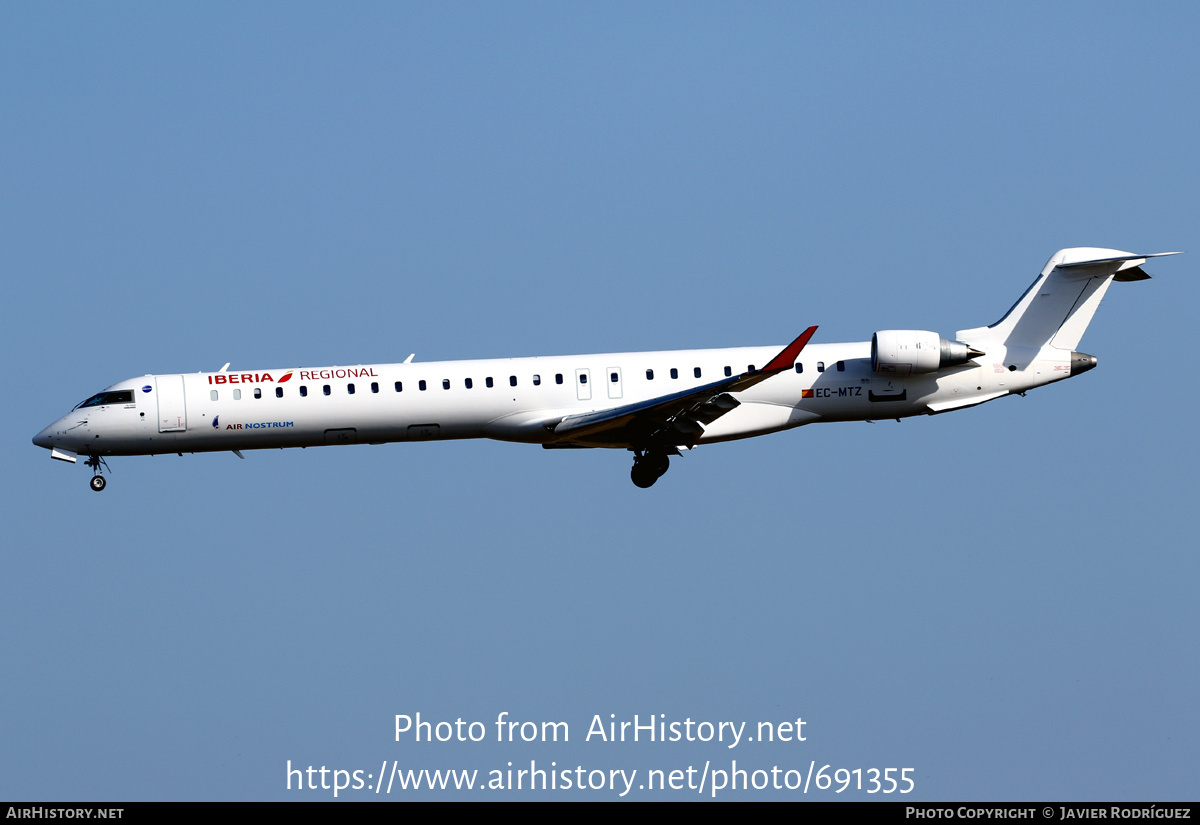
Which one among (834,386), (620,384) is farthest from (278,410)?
(834,386)

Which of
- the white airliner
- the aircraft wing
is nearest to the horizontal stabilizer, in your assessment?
the white airliner

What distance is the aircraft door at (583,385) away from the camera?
96.3 ft

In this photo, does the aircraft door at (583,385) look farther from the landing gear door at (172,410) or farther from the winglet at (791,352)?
the landing gear door at (172,410)

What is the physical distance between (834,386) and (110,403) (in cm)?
1565

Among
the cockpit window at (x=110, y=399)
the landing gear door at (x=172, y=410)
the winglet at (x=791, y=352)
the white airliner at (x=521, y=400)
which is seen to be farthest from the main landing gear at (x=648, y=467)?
the cockpit window at (x=110, y=399)

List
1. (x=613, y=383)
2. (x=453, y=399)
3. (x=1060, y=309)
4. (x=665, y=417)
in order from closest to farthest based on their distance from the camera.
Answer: (x=665, y=417)
(x=453, y=399)
(x=613, y=383)
(x=1060, y=309)

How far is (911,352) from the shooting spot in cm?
2903

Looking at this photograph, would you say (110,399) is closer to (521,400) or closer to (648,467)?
(521,400)

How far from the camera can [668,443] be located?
28766 millimetres

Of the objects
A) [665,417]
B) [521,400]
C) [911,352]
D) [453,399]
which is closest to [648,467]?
[665,417]

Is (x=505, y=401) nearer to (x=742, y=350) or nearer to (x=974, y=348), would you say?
(x=742, y=350)

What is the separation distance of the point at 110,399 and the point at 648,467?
11747 millimetres

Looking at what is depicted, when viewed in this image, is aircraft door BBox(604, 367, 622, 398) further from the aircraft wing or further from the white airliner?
the aircraft wing
